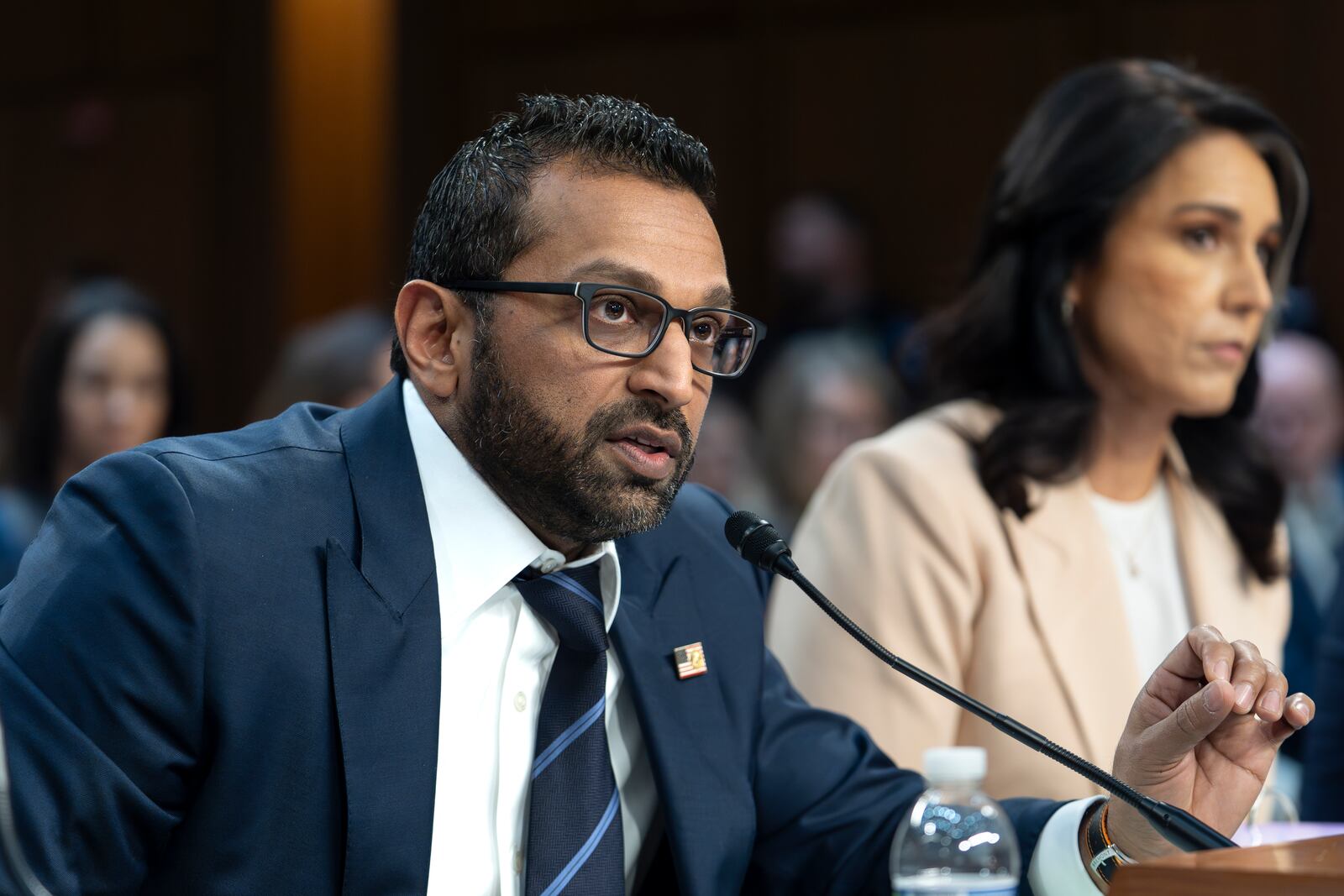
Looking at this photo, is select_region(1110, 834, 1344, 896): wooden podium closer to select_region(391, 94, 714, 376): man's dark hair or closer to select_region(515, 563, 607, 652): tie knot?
select_region(515, 563, 607, 652): tie knot

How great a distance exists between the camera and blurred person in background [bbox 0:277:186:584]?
3.97 metres

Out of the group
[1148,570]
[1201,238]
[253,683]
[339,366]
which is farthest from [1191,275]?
[339,366]

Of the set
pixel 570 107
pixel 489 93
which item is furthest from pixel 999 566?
pixel 489 93

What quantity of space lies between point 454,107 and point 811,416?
2.55 meters

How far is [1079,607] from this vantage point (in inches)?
106

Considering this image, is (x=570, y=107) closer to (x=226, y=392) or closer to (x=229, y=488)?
(x=229, y=488)

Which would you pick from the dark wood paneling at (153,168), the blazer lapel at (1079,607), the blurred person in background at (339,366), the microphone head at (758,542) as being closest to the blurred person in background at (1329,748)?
the blazer lapel at (1079,607)

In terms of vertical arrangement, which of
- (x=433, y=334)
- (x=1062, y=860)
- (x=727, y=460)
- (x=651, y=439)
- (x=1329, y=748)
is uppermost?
(x=433, y=334)

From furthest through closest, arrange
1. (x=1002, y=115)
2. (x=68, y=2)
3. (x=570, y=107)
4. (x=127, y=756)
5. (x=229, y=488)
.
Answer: (x=68, y=2), (x=1002, y=115), (x=570, y=107), (x=229, y=488), (x=127, y=756)

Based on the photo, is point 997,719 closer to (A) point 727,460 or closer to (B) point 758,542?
(B) point 758,542

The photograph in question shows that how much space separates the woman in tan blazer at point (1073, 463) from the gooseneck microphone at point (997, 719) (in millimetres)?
816

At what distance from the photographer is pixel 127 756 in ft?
5.14

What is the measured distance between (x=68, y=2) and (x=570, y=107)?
19.6 ft

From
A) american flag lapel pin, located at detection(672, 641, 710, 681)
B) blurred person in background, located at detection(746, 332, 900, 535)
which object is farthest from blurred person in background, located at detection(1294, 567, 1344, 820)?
blurred person in background, located at detection(746, 332, 900, 535)
